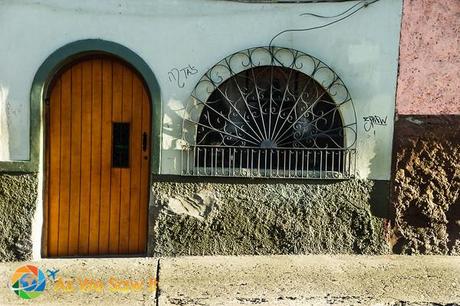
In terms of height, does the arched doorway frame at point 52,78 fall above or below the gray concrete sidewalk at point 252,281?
above

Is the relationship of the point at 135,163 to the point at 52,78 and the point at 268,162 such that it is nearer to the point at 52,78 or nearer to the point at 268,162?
the point at 52,78

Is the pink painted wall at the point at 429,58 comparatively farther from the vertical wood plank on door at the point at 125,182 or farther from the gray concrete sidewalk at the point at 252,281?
the vertical wood plank on door at the point at 125,182

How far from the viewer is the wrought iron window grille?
525 cm

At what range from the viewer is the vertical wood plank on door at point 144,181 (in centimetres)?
532

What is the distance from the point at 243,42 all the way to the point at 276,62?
1.23 feet

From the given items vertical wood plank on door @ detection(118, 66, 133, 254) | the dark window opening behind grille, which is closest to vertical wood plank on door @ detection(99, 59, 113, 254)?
vertical wood plank on door @ detection(118, 66, 133, 254)

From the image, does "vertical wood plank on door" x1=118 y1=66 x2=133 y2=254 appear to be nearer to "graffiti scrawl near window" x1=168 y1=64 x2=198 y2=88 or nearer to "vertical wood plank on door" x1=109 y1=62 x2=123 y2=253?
"vertical wood plank on door" x1=109 y1=62 x2=123 y2=253

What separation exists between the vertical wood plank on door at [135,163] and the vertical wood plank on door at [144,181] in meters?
0.03

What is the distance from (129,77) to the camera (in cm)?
530

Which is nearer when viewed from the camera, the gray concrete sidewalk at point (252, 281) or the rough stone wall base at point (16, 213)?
the gray concrete sidewalk at point (252, 281)

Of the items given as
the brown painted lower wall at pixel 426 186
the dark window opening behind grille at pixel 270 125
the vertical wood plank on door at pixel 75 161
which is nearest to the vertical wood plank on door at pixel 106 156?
the vertical wood plank on door at pixel 75 161

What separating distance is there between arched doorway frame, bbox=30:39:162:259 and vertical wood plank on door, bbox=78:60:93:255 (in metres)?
0.25

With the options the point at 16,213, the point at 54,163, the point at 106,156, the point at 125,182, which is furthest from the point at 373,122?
the point at 16,213

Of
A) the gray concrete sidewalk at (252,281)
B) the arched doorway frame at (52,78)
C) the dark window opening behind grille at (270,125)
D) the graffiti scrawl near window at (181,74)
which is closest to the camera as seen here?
Answer: the gray concrete sidewalk at (252,281)
